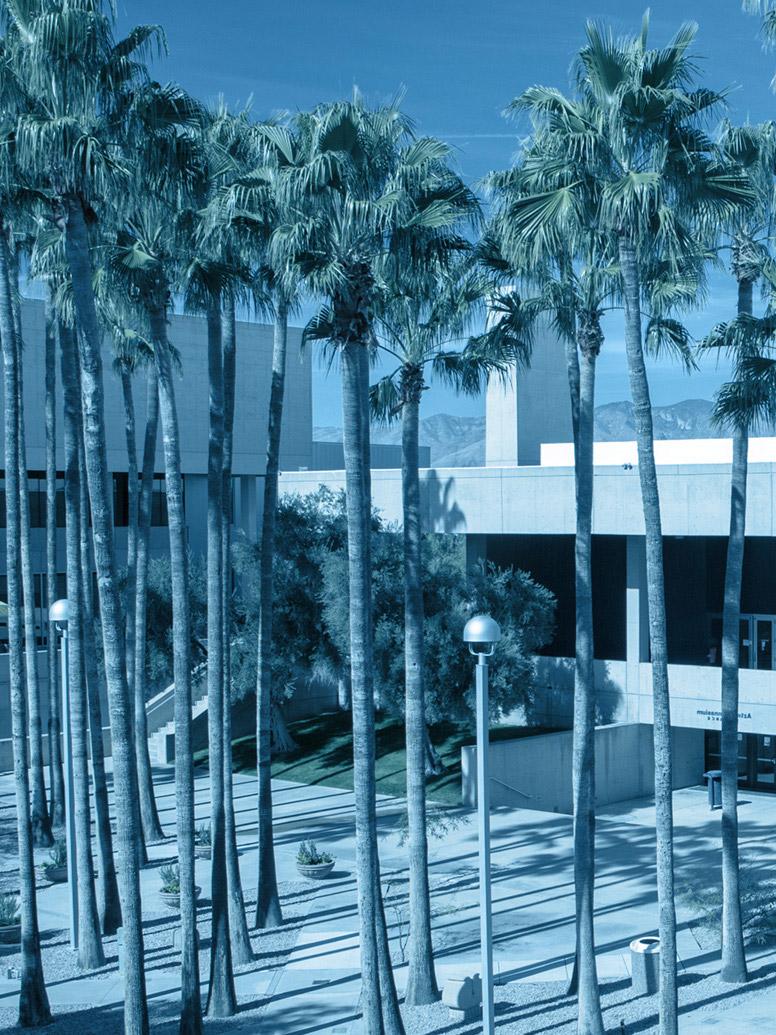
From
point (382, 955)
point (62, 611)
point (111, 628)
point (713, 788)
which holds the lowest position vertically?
point (713, 788)

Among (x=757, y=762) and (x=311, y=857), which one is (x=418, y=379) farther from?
(x=757, y=762)

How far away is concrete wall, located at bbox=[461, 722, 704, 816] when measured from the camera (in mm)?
31938

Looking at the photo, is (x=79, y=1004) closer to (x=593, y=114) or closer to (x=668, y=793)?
(x=668, y=793)

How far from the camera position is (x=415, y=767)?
1648cm

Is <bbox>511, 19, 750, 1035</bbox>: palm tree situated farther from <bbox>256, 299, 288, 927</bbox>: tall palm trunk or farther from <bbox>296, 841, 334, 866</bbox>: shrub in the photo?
<bbox>296, 841, 334, 866</bbox>: shrub

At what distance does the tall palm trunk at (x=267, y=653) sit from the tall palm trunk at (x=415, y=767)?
358cm

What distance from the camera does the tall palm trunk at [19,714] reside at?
16.9 metres

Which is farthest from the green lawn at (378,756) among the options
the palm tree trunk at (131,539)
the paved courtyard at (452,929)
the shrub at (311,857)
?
the palm tree trunk at (131,539)

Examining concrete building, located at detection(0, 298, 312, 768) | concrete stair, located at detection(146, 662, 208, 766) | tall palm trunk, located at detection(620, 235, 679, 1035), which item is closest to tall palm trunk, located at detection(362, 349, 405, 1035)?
tall palm trunk, located at detection(620, 235, 679, 1035)

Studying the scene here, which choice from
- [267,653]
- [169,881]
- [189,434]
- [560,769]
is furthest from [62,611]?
[189,434]

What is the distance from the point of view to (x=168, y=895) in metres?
22.9

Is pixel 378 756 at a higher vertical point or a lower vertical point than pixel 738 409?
lower

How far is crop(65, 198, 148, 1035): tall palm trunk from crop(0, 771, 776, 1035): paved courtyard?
3.77 meters

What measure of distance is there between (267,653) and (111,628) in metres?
7.43
